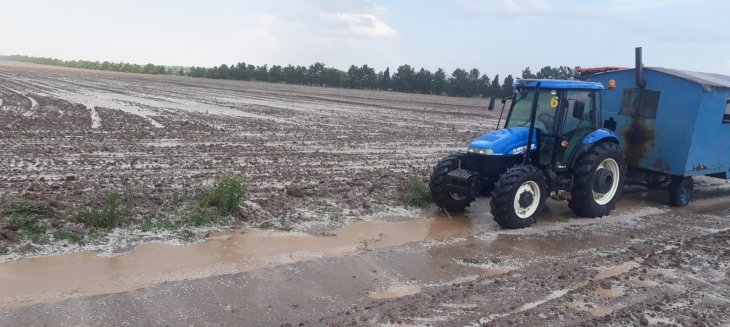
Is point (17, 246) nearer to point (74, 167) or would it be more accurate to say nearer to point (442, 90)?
point (74, 167)

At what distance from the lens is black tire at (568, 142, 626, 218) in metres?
8.83

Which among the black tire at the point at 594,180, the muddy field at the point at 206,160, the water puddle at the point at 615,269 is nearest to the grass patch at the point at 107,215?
the muddy field at the point at 206,160

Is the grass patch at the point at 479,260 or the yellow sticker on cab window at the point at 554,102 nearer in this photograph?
the grass patch at the point at 479,260

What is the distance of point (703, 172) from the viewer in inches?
408

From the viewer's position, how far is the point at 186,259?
628 centimetres

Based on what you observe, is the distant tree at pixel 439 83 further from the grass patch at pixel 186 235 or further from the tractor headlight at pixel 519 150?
the grass patch at pixel 186 235

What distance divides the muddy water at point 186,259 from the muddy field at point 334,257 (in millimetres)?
24

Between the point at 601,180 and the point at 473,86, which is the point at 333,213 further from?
the point at 473,86

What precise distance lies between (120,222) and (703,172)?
9.45m

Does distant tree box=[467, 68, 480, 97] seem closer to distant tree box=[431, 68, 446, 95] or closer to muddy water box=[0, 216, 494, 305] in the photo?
distant tree box=[431, 68, 446, 95]

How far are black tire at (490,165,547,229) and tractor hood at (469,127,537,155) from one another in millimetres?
376

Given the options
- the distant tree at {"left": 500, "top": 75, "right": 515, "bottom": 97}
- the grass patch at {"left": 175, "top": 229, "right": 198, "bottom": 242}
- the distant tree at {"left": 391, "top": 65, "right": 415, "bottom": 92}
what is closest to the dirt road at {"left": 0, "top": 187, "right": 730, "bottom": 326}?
the grass patch at {"left": 175, "top": 229, "right": 198, "bottom": 242}

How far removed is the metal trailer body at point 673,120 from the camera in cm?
981

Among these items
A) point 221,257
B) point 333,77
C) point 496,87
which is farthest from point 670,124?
point 333,77
